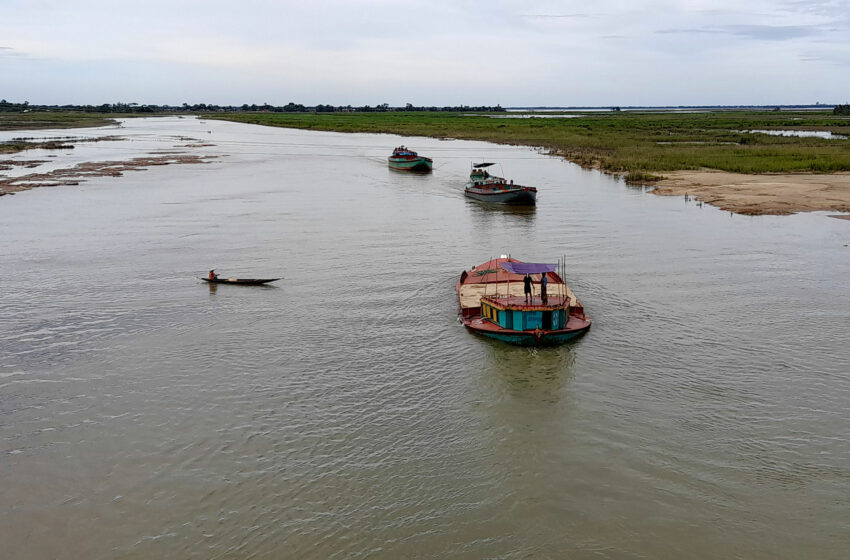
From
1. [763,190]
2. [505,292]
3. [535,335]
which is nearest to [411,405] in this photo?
[535,335]

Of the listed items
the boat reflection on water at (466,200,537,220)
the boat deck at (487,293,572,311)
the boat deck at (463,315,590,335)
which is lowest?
the boat deck at (463,315,590,335)

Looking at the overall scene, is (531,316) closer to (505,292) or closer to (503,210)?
(505,292)

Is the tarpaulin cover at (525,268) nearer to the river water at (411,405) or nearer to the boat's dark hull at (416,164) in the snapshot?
the river water at (411,405)

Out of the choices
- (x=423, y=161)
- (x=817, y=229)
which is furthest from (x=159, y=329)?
(x=423, y=161)

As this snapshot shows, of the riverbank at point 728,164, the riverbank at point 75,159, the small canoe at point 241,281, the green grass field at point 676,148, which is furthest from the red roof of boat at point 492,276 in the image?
the riverbank at point 75,159

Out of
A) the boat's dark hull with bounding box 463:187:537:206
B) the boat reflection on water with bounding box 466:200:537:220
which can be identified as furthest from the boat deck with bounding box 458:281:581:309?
the boat's dark hull with bounding box 463:187:537:206

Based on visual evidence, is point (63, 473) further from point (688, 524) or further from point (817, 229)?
point (817, 229)

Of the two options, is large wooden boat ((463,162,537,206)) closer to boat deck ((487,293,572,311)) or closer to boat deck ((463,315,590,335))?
boat deck ((487,293,572,311))
